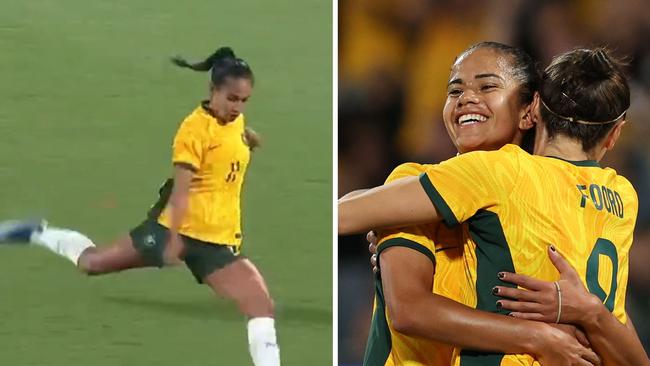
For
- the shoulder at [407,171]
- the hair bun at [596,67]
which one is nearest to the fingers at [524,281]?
the shoulder at [407,171]

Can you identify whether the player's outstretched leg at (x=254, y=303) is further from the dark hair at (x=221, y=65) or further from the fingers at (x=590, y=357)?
the fingers at (x=590, y=357)

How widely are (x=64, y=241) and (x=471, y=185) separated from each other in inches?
57.3

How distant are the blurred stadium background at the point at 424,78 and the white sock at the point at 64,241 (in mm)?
786

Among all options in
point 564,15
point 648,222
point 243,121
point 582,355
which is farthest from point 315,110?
point 582,355

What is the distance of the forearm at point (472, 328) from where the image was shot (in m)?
1.57

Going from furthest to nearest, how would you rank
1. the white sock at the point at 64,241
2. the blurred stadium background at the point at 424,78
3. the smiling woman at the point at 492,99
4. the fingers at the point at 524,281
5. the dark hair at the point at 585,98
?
the blurred stadium background at the point at 424,78, the white sock at the point at 64,241, the smiling woman at the point at 492,99, the dark hair at the point at 585,98, the fingers at the point at 524,281

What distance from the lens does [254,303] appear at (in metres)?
2.69

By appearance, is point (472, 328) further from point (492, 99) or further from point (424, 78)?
point (424, 78)

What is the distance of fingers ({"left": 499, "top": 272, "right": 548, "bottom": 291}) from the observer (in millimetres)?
1574

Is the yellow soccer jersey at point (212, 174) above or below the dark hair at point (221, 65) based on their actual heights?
below

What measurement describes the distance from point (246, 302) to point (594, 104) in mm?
1354

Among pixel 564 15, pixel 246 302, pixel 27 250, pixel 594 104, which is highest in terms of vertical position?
pixel 564 15

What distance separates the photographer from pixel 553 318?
160 centimetres

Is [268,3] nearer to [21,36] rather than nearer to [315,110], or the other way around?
[315,110]
